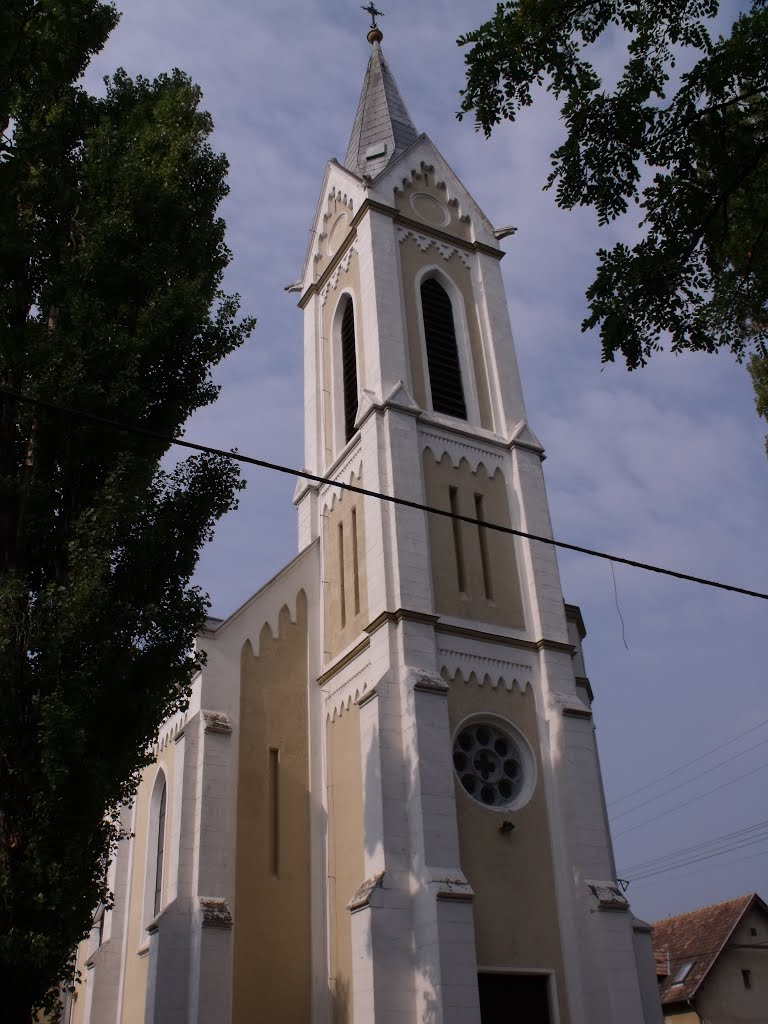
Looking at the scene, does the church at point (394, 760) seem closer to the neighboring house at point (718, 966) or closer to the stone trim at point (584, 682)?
the stone trim at point (584, 682)

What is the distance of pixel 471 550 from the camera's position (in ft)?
62.1

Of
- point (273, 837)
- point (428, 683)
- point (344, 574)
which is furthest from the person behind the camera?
point (344, 574)

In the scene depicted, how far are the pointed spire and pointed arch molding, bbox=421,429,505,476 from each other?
8.59 m

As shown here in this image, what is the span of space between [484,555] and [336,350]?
7.09 m

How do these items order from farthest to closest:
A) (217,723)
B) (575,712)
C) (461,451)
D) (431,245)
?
(431,245) < (461,451) < (575,712) < (217,723)

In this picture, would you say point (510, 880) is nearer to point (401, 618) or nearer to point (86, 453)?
point (401, 618)

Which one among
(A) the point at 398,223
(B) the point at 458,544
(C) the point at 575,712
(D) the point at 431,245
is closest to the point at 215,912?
(C) the point at 575,712

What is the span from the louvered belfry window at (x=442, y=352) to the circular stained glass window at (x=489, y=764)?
22.8 feet

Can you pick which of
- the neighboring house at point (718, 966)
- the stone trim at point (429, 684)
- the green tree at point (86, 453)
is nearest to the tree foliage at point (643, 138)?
the green tree at point (86, 453)

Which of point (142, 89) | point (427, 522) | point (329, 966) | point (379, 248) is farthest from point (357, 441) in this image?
point (329, 966)

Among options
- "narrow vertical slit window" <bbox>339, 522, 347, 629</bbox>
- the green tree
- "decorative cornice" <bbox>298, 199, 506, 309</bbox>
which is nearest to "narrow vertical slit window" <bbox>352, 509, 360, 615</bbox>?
"narrow vertical slit window" <bbox>339, 522, 347, 629</bbox>

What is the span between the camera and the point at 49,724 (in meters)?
9.17

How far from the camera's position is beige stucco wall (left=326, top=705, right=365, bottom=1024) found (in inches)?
615

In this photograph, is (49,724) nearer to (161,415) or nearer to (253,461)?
(253,461)
